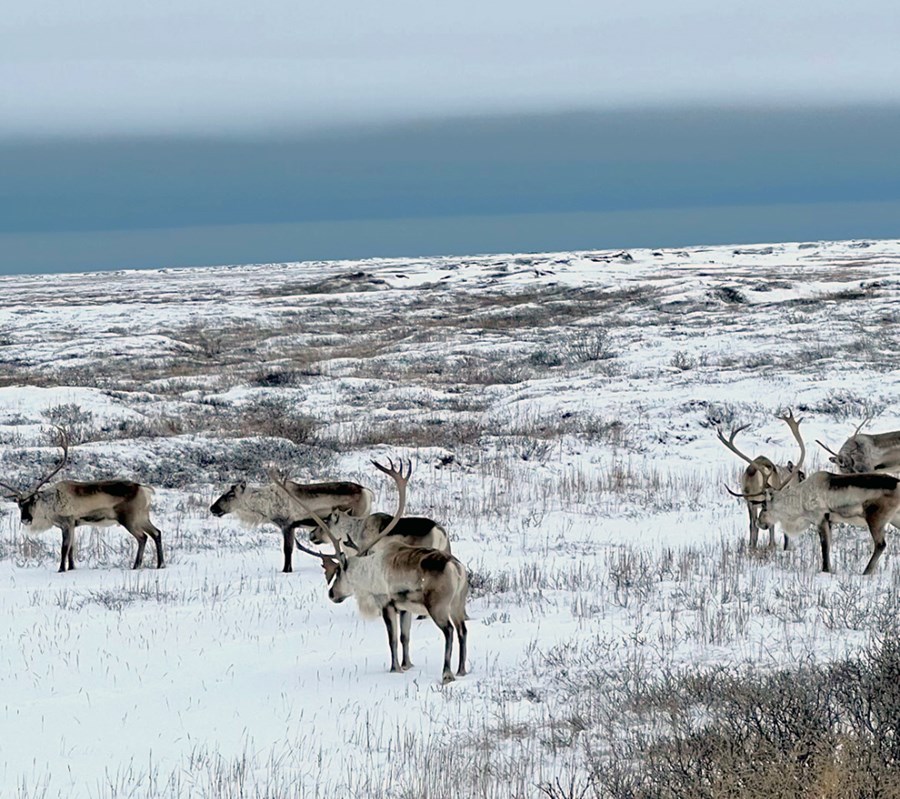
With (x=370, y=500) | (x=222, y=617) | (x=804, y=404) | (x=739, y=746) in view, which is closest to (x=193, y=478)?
→ (x=370, y=500)

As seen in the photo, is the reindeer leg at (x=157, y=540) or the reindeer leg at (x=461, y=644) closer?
the reindeer leg at (x=461, y=644)

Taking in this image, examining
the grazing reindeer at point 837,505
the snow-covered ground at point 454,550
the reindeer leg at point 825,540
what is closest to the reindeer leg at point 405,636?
the snow-covered ground at point 454,550

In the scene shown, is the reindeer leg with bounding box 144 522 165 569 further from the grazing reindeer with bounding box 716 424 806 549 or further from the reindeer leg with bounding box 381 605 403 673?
the grazing reindeer with bounding box 716 424 806 549

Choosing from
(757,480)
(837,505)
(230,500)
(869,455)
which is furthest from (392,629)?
(869,455)

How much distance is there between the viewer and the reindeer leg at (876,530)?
33.9ft

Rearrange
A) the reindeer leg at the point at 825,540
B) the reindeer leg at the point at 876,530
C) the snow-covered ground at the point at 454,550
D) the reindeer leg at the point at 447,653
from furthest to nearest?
1. the reindeer leg at the point at 825,540
2. the reindeer leg at the point at 876,530
3. the reindeer leg at the point at 447,653
4. the snow-covered ground at the point at 454,550

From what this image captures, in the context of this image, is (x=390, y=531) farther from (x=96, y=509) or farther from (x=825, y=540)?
(x=96, y=509)

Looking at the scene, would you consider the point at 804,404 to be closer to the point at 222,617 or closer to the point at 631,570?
the point at 631,570

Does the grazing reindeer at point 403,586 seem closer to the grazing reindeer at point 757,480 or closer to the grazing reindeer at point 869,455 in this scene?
the grazing reindeer at point 757,480

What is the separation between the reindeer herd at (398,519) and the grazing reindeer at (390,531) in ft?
0.04

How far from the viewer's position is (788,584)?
10062 mm

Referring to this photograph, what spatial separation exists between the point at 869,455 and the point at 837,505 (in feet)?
13.7

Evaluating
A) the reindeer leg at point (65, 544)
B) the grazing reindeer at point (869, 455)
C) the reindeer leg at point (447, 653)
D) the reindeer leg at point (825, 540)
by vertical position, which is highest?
the grazing reindeer at point (869, 455)

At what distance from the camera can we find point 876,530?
10.4m
